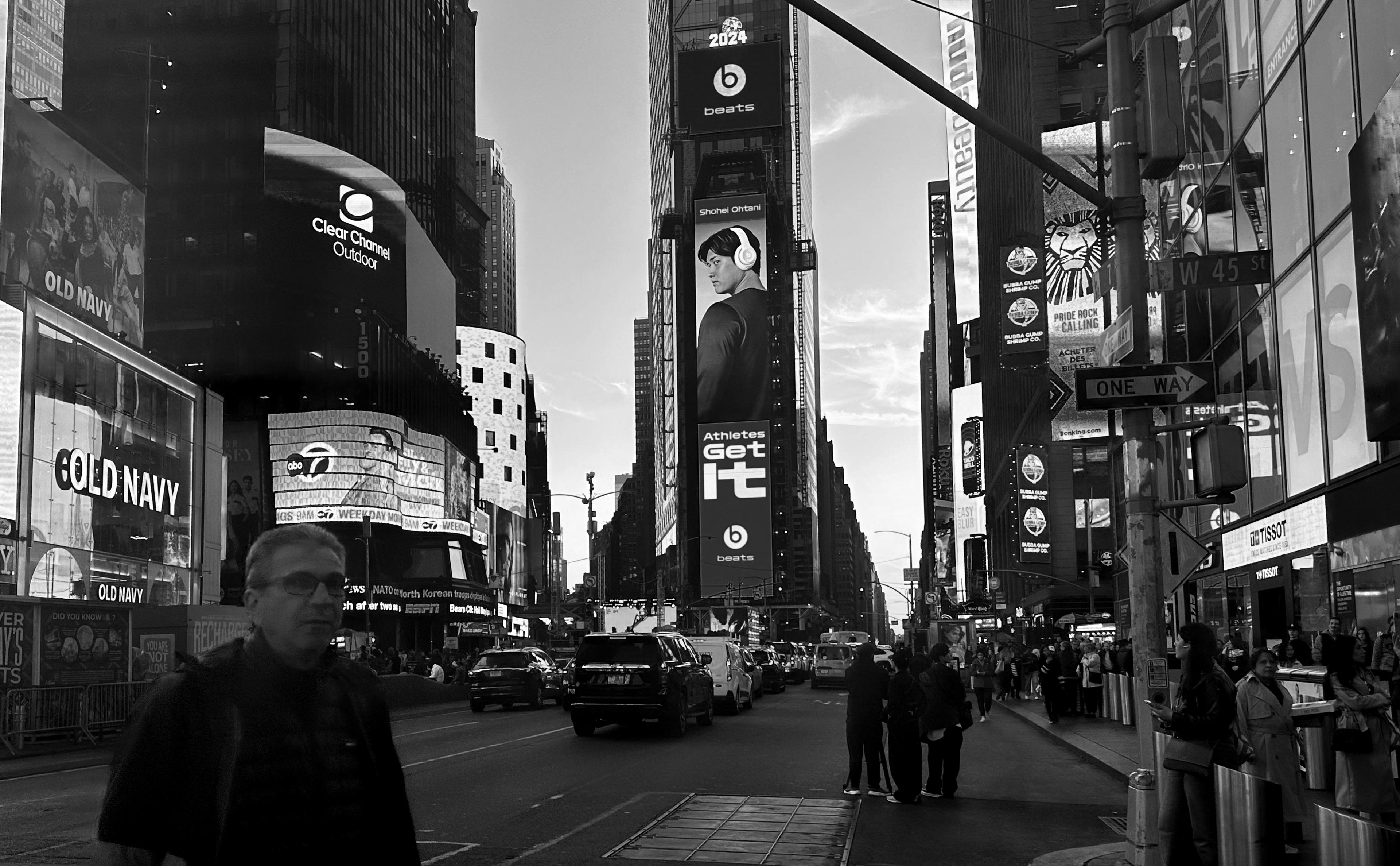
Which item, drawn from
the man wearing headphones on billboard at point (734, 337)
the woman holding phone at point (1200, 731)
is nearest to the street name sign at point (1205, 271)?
the woman holding phone at point (1200, 731)

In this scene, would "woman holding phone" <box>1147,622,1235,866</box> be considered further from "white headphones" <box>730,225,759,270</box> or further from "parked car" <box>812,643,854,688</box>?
"white headphones" <box>730,225,759,270</box>

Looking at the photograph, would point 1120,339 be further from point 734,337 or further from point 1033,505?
point 734,337

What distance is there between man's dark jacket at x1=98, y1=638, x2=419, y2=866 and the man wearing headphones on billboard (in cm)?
14053

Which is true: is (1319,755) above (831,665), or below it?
above

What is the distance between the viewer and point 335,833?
3.09 m

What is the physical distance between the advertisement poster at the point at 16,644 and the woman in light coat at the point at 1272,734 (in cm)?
2047

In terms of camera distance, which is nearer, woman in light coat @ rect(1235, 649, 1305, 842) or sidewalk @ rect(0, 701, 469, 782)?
woman in light coat @ rect(1235, 649, 1305, 842)

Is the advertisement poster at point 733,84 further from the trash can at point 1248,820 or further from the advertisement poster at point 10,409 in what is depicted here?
the trash can at point 1248,820

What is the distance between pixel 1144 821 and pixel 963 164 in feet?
319

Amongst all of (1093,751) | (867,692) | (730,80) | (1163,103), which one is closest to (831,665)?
(1093,751)

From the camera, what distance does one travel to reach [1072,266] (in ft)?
160

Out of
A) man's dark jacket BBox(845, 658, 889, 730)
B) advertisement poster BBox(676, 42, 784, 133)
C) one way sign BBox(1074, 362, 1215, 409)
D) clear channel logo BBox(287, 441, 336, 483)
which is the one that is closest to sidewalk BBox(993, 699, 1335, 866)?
one way sign BBox(1074, 362, 1215, 409)

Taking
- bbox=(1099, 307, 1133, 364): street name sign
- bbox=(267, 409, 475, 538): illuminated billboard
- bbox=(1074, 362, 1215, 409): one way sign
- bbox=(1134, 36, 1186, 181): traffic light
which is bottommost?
bbox=(1074, 362, 1215, 409): one way sign

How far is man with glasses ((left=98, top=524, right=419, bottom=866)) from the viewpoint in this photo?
2898 mm
